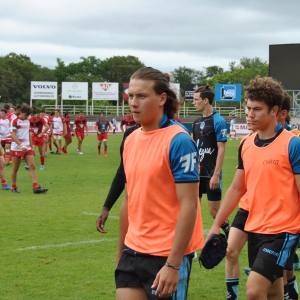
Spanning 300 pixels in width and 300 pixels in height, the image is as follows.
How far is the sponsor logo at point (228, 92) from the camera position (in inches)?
2832

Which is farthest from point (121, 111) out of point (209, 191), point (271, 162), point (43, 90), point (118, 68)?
point (271, 162)

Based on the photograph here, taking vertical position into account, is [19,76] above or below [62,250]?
above

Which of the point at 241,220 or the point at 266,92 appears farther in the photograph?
the point at 241,220

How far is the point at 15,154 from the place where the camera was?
15.3 metres

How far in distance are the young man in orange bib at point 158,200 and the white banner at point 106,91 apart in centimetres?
7129

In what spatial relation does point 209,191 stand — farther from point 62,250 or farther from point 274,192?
point 274,192

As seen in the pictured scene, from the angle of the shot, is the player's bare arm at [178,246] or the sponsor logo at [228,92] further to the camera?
the sponsor logo at [228,92]

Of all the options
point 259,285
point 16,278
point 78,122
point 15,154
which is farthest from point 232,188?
point 78,122

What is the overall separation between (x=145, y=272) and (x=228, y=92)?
6935cm

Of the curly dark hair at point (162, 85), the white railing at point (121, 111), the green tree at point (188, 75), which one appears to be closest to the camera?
the curly dark hair at point (162, 85)

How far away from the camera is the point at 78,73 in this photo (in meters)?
123

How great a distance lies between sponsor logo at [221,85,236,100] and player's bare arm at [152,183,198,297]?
69.3 meters

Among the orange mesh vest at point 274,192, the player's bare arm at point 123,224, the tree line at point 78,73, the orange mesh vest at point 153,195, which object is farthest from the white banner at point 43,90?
the orange mesh vest at point 153,195

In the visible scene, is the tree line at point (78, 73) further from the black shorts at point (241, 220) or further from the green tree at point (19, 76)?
the black shorts at point (241, 220)
